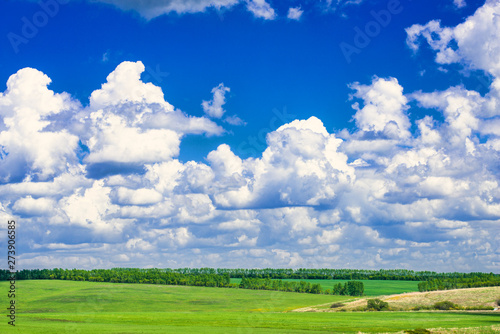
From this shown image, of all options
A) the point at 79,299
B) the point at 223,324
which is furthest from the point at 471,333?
the point at 79,299

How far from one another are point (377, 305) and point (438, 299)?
16.4 meters

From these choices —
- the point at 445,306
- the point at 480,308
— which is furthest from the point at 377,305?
the point at 480,308

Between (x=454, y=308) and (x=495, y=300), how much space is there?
11.6 metres

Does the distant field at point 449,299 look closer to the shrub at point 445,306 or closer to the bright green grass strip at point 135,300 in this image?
the shrub at point 445,306

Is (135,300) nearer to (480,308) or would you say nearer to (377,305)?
(377,305)

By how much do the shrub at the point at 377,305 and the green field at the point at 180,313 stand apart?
13.1 m

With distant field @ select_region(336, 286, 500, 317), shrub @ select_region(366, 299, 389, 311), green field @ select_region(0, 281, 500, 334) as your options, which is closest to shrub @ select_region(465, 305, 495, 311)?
distant field @ select_region(336, 286, 500, 317)

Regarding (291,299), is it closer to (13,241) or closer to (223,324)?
(223,324)

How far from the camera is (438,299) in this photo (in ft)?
400

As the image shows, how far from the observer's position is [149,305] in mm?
147875

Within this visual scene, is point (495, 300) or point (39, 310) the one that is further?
point (39, 310)

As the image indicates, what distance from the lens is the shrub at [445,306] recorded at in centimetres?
11381

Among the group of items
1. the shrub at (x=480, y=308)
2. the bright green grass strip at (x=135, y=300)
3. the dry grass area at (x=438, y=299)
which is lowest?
the bright green grass strip at (x=135, y=300)

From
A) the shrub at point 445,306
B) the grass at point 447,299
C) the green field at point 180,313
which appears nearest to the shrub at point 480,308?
the grass at point 447,299
